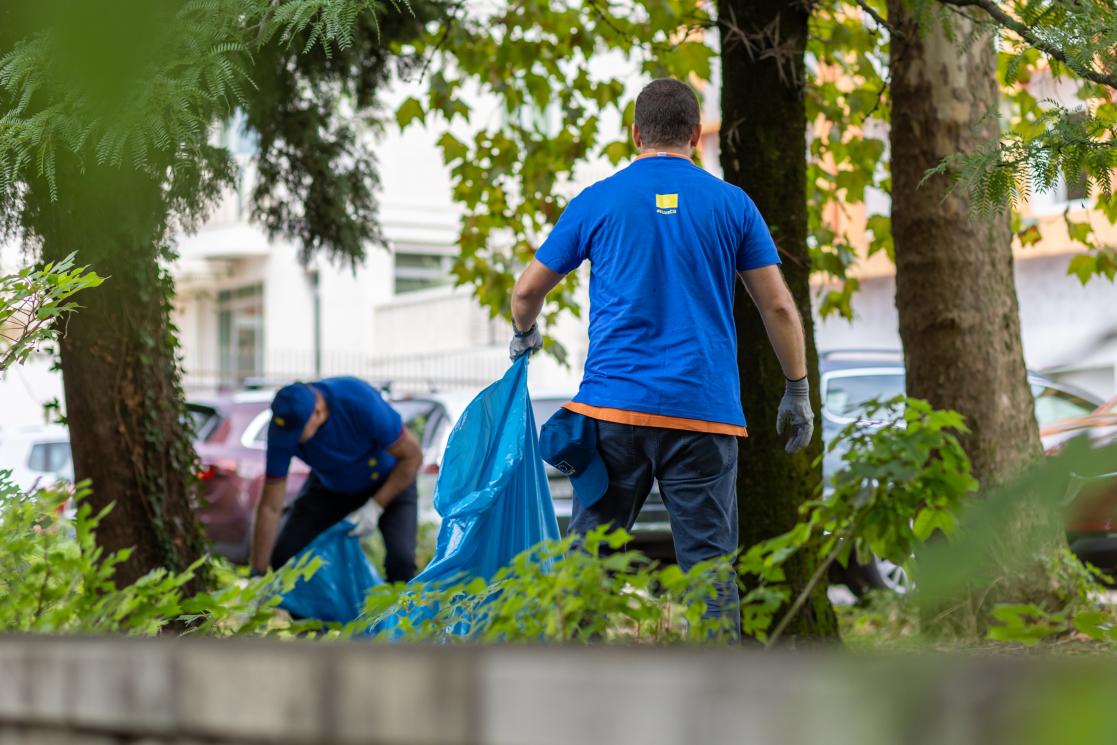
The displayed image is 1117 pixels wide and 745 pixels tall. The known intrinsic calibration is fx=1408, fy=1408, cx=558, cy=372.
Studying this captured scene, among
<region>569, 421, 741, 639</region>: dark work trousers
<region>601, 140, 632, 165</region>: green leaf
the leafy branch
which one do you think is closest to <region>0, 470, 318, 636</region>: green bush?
the leafy branch

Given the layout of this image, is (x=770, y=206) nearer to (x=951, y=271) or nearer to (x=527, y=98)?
(x=951, y=271)

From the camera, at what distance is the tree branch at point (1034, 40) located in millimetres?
3402

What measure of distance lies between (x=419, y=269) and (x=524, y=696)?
26.2 m

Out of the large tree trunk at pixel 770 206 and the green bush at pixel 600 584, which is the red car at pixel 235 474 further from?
the green bush at pixel 600 584

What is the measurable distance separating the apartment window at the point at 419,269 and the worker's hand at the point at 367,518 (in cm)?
1993

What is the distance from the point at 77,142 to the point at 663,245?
95.7 inches

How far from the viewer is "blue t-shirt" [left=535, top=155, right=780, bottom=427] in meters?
3.87

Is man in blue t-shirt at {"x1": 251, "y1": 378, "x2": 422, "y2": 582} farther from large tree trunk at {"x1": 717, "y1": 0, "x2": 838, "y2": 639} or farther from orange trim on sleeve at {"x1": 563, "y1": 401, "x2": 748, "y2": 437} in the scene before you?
orange trim on sleeve at {"x1": 563, "y1": 401, "x2": 748, "y2": 437}

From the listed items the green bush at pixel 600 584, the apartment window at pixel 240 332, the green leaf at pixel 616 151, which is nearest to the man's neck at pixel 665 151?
the green bush at pixel 600 584

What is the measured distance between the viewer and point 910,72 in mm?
6348

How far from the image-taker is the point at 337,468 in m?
6.78

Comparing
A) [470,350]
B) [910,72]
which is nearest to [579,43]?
[910,72]

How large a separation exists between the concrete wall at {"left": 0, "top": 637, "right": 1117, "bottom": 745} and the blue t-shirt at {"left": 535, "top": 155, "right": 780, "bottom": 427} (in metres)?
2.37

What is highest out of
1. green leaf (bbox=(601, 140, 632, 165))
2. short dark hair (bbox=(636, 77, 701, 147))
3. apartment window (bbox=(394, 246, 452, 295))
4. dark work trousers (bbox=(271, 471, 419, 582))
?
apartment window (bbox=(394, 246, 452, 295))
